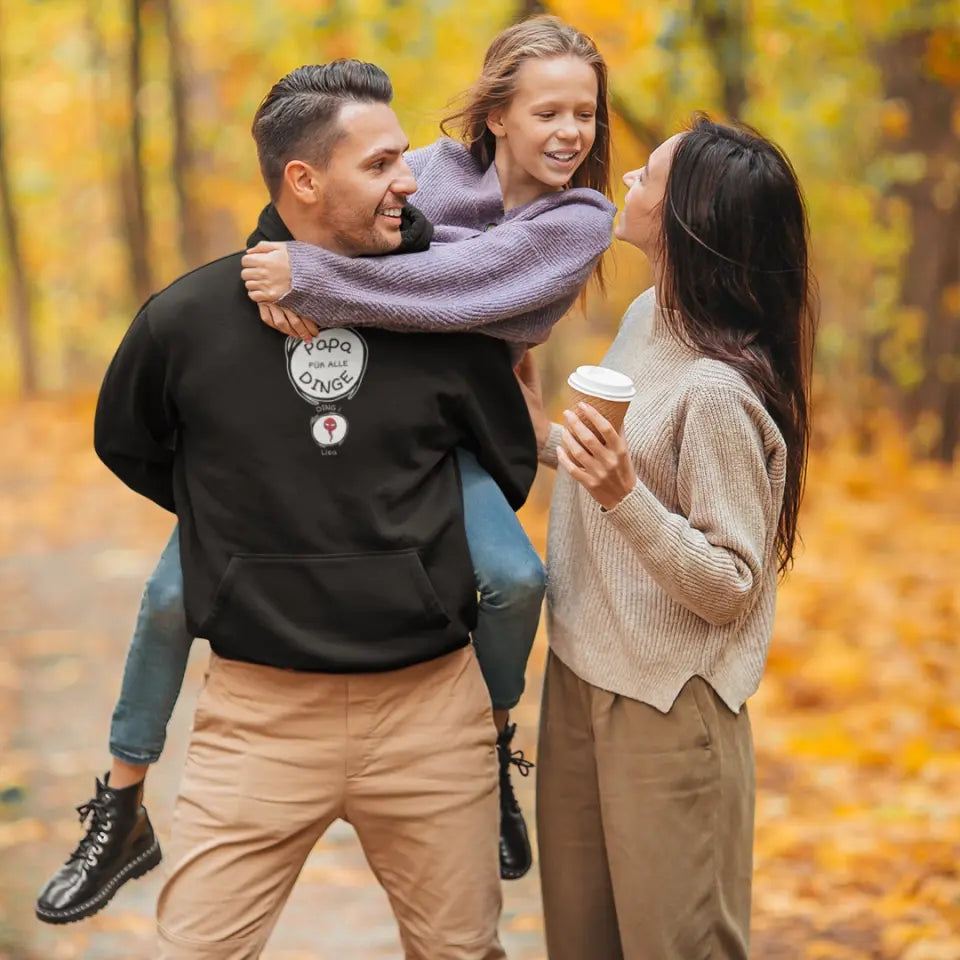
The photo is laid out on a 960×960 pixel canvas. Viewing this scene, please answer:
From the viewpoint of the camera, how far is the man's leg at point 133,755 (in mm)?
2723

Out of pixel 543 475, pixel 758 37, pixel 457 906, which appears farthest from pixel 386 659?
pixel 758 37

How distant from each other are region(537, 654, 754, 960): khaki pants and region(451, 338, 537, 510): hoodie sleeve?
1.41 ft

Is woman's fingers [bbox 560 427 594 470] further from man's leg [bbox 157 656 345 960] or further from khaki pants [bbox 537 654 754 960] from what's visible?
man's leg [bbox 157 656 345 960]

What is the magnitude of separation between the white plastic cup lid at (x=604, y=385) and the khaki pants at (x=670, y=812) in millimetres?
591

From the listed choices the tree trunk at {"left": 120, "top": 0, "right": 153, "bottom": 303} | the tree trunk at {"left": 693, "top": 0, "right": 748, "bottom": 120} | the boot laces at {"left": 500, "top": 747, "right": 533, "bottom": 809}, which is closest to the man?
the boot laces at {"left": 500, "top": 747, "right": 533, "bottom": 809}

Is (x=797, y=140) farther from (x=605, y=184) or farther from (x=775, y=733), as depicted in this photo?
(x=605, y=184)

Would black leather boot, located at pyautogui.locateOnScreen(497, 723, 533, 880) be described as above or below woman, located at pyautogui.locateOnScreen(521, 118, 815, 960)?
below

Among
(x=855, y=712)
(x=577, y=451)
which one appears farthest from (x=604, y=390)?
(x=855, y=712)

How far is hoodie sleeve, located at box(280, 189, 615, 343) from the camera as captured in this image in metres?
2.47

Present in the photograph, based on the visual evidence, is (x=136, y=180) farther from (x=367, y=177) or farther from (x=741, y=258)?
(x=741, y=258)

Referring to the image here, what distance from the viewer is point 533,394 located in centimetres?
306

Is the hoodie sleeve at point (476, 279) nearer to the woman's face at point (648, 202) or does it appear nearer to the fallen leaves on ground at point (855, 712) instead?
the woman's face at point (648, 202)

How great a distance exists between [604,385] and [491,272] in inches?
16.9

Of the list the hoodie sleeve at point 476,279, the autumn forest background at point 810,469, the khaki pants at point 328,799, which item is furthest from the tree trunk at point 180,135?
the khaki pants at point 328,799
